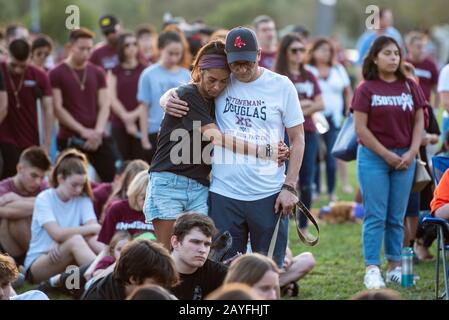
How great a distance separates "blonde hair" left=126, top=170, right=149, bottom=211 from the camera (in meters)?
8.16

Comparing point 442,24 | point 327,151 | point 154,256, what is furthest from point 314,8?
point 154,256

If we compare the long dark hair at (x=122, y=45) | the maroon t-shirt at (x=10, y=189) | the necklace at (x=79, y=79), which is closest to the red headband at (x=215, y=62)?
the maroon t-shirt at (x=10, y=189)

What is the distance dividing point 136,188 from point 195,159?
1877mm

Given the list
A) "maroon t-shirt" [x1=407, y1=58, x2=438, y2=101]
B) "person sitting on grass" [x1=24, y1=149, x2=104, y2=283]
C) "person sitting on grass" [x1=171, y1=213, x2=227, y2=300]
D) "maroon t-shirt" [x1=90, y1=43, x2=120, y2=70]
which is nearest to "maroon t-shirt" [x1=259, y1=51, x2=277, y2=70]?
"maroon t-shirt" [x1=90, y1=43, x2=120, y2=70]

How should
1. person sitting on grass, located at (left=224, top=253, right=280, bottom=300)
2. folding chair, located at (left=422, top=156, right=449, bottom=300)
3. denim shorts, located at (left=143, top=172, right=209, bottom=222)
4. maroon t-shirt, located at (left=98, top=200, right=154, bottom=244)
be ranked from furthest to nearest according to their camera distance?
maroon t-shirt, located at (left=98, top=200, right=154, bottom=244), folding chair, located at (left=422, top=156, right=449, bottom=300), denim shorts, located at (left=143, top=172, right=209, bottom=222), person sitting on grass, located at (left=224, top=253, right=280, bottom=300)

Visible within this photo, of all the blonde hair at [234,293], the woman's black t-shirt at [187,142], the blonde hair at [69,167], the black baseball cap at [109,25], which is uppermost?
the black baseball cap at [109,25]

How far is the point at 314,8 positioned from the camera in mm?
59656

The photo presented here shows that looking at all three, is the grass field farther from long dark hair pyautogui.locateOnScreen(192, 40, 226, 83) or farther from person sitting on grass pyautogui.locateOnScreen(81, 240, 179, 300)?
person sitting on grass pyautogui.locateOnScreen(81, 240, 179, 300)

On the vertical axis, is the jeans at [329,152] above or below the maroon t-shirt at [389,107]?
below

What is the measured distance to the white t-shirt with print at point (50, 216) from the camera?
29.0ft

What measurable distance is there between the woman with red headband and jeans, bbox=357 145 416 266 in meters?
2.10

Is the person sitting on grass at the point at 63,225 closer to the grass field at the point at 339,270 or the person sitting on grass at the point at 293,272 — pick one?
the grass field at the point at 339,270

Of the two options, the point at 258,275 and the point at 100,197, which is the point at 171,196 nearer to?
the point at 258,275

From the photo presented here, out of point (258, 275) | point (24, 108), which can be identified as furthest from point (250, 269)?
point (24, 108)
